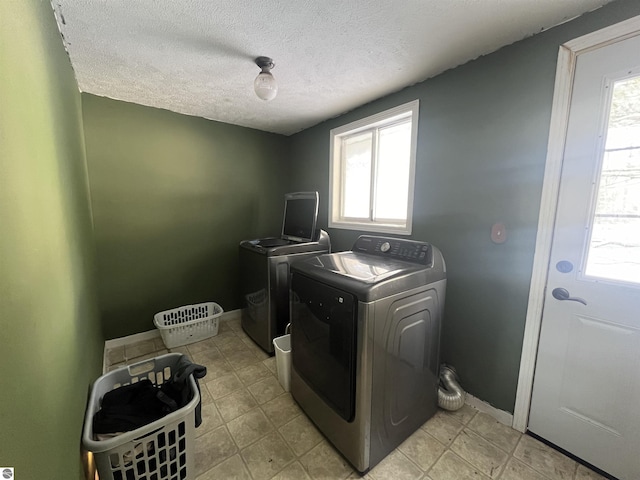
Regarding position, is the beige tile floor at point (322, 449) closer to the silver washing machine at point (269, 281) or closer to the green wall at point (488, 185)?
the green wall at point (488, 185)

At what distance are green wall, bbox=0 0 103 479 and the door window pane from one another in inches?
83.1

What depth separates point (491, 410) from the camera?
5.26 feet

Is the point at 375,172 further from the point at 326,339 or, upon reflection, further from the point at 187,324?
the point at 187,324

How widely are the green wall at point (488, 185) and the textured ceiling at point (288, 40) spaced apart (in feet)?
0.42

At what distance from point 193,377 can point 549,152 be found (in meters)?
2.19

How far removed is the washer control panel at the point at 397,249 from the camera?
4.85 feet

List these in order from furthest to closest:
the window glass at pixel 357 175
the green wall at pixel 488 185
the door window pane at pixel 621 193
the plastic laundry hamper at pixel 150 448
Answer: the window glass at pixel 357 175
the green wall at pixel 488 185
the door window pane at pixel 621 193
the plastic laundry hamper at pixel 150 448

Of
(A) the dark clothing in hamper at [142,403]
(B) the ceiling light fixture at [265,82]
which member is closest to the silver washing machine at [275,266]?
(A) the dark clothing in hamper at [142,403]

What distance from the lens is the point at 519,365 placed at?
4.84ft

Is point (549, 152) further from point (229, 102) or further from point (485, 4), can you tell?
point (229, 102)

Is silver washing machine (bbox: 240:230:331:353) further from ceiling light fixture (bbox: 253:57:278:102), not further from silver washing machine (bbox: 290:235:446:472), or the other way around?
ceiling light fixture (bbox: 253:57:278:102)

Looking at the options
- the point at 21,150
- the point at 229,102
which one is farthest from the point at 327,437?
the point at 229,102

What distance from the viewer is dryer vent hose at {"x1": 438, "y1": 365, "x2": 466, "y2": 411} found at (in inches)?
63.6

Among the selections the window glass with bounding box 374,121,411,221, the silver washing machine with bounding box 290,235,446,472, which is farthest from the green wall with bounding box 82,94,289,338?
the silver washing machine with bounding box 290,235,446,472
